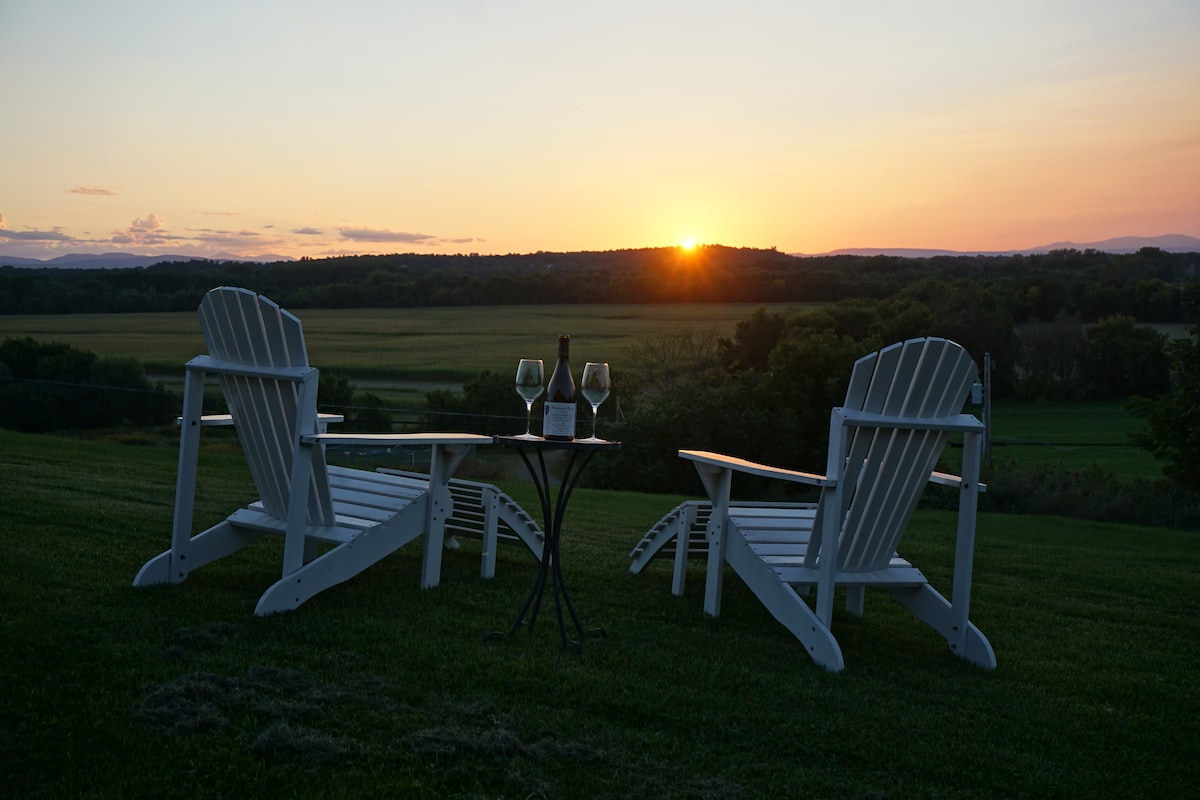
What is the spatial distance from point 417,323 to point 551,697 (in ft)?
107

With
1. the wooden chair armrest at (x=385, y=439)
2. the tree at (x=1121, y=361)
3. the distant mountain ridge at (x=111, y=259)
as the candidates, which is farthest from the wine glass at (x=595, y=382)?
the tree at (x=1121, y=361)

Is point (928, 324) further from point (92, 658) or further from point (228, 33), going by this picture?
point (92, 658)

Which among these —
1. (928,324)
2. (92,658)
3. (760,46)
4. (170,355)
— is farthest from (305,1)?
(928,324)

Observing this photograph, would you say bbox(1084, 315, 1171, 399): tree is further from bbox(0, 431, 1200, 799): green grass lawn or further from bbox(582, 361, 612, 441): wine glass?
bbox(582, 361, 612, 441): wine glass

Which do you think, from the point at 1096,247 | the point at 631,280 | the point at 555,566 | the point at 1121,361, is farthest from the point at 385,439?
the point at 1096,247

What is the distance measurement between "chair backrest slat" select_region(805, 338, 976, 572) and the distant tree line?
98.3 feet

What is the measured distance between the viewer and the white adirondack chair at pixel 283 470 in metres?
Answer: 4.04

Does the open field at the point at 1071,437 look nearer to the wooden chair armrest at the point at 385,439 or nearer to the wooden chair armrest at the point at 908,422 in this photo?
the wooden chair armrest at the point at 908,422

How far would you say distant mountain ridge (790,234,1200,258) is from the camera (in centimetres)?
3578

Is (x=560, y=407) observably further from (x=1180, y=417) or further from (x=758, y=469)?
(x=1180, y=417)

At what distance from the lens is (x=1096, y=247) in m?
38.0

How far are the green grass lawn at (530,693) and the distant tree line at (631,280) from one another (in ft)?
95.1

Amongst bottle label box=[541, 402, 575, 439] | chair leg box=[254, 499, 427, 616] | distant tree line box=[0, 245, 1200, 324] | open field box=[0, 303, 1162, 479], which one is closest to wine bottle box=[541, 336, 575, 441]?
bottle label box=[541, 402, 575, 439]

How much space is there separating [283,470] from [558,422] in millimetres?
1354
